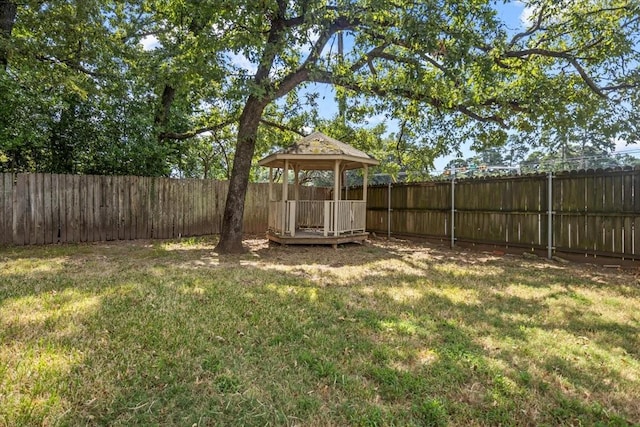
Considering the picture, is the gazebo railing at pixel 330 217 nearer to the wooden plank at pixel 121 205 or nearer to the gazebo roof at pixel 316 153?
the gazebo roof at pixel 316 153

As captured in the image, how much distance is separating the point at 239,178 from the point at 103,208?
3862 millimetres

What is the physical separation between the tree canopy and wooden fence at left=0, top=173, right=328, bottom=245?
31.3 inches

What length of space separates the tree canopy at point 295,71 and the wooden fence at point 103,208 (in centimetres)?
79

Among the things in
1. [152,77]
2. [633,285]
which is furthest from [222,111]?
[633,285]

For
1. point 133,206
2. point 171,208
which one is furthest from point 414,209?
point 133,206

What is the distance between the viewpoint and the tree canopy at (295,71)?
20.9ft

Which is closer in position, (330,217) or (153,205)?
(330,217)

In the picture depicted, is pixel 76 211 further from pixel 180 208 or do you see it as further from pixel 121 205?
pixel 180 208

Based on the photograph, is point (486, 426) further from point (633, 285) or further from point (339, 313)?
point (633, 285)

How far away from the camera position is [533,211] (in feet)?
24.8

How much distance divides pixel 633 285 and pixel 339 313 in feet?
15.2

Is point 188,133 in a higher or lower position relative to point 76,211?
higher

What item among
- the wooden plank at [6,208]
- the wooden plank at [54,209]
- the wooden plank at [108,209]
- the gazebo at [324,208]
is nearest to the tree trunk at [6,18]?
the wooden plank at [6,208]

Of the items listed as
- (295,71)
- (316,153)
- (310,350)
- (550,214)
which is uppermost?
(295,71)
